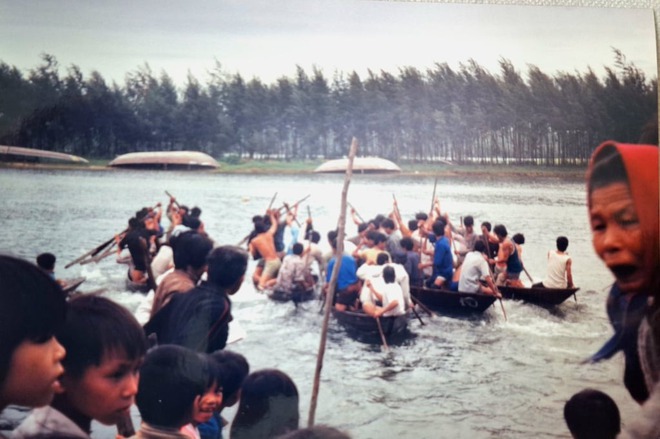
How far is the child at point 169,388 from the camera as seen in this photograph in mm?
2252

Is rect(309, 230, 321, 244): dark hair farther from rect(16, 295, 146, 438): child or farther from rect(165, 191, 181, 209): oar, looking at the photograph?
rect(16, 295, 146, 438): child

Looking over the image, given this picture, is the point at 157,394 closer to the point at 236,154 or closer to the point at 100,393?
the point at 100,393

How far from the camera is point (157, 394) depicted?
7.41ft

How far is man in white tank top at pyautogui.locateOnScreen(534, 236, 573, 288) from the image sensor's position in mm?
2695

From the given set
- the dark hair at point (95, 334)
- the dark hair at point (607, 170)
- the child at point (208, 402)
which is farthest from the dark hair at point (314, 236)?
the dark hair at point (607, 170)

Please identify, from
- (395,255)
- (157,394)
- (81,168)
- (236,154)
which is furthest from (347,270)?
(81,168)

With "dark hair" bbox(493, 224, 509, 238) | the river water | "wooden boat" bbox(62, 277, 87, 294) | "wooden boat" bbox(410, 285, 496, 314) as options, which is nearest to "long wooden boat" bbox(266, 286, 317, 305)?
the river water

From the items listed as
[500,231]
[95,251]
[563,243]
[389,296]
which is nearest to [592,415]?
[563,243]

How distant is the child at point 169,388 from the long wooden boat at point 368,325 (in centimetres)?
48

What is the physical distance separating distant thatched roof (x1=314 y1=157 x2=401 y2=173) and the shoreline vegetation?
0.02 metres

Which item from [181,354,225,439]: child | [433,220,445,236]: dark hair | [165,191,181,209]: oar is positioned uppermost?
[165,191,181,209]: oar

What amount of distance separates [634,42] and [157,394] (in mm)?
2062

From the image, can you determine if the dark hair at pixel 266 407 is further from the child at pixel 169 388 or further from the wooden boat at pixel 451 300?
the wooden boat at pixel 451 300

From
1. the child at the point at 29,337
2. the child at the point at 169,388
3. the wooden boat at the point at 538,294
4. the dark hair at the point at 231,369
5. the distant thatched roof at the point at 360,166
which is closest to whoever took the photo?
the child at the point at 29,337
